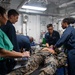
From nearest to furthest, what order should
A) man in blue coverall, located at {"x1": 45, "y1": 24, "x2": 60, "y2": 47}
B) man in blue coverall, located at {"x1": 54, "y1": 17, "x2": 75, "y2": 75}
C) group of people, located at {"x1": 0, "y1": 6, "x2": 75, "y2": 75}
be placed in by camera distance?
1. group of people, located at {"x1": 0, "y1": 6, "x2": 75, "y2": 75}
2. man in blue coverall, located at {"x1": 54, "y1": 17, "x2": 75, "y2": 75}
3. man in blue coverall, located at {"x1": 45, "y1": 24, "x2": 60, "y2": 47}

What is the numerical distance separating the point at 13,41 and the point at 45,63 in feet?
3.10

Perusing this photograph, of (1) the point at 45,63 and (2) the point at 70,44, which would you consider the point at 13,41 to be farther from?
(2) the point at 70,44

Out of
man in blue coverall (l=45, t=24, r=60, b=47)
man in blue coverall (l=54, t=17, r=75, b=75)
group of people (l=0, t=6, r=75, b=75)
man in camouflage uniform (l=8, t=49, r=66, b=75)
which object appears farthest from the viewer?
man in blue coverall (l=45, t=24, r=60, b=47)

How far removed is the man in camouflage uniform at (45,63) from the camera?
2.87m

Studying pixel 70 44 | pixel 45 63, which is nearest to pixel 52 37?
pixel 70 44

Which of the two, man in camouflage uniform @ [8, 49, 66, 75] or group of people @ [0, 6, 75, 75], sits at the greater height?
group of people @ [0, 6, 75, 75]

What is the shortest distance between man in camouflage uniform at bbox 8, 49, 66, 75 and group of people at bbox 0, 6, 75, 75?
0.15m

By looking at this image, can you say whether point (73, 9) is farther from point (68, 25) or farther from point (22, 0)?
point (68, 25)

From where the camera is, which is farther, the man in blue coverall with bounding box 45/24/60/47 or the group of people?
the man in blue coverall with bounding box 45/24/60/47

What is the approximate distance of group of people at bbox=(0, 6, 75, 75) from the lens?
6.67 feet

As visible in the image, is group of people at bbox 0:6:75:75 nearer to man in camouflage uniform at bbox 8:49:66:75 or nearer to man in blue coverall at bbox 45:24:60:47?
man in blue coverall at bbox 45:24:60:47

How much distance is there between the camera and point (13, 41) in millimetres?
2658

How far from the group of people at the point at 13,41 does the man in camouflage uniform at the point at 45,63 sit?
0.50 ft

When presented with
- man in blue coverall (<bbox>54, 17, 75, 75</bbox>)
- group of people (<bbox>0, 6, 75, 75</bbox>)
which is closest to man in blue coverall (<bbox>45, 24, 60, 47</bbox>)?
group of people (<bbox>0, 6, 75, 75</bbox>)
